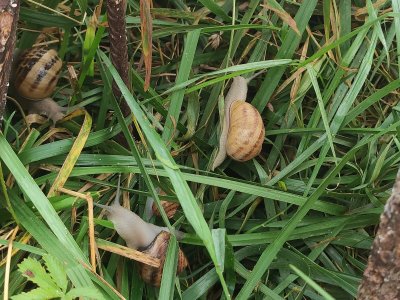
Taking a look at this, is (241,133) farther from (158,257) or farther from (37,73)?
(37,73)

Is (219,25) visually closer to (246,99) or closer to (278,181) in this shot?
(246,99)

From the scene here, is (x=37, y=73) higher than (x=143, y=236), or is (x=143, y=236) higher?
(x=37, y=73)

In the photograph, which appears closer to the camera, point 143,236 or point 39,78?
point 143,236

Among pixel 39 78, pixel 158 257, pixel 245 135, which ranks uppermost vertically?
pixel 39 78

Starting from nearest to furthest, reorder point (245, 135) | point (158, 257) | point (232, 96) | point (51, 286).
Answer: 1. point (51, 286)
2. point (158, 257)
3. point (245, 135)
4. point (232, 96)

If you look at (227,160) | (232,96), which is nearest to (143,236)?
(227,160)

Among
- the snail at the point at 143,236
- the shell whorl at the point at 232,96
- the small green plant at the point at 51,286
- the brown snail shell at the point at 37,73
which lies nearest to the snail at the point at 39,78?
the brown snail shell at the point at 37,73
